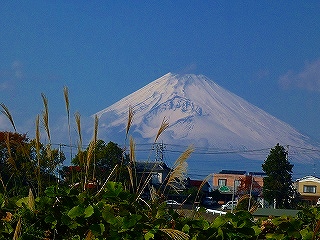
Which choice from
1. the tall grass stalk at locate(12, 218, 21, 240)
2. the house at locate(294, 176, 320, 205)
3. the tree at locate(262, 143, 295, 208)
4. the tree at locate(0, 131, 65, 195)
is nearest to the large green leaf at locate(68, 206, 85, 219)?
the tall grass stalk at locate(12, 218, 21, 240)

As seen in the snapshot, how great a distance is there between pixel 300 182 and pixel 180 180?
248ft

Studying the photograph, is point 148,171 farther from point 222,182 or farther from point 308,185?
point 222,182

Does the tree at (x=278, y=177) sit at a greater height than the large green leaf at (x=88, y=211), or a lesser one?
greater

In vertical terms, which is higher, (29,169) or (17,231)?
(29,169)

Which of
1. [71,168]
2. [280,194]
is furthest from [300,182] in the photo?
[71,168]

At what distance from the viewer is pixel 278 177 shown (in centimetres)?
4591

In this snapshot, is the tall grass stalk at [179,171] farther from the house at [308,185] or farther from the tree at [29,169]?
the house at [308,185]

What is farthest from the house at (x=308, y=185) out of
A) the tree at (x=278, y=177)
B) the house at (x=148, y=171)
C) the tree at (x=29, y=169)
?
the tree at (x=29, y=169)

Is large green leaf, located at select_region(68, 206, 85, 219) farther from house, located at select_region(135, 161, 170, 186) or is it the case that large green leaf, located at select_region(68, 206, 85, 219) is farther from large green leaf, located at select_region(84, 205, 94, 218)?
house, located at select_region(135, 161, 170, 186)

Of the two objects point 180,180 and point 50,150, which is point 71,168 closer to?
point 50,150

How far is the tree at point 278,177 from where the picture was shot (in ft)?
147

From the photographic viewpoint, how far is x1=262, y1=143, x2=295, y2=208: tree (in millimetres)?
44844

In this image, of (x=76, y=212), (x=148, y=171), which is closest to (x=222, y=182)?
(x=148, y=171)

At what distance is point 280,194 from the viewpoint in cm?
4562
